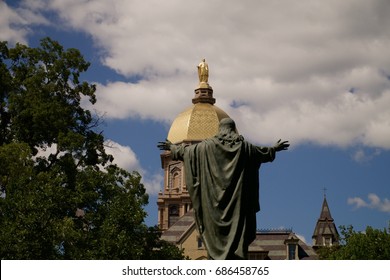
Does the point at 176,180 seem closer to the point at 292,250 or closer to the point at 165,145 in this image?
the point at 292,250

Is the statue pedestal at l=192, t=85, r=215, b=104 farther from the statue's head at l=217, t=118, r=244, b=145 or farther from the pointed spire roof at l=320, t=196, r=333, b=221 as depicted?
the statue's head at l=217, t=118, r=244, b=145

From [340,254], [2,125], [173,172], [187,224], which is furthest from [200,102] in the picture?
[2,125]

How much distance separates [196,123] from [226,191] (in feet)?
305

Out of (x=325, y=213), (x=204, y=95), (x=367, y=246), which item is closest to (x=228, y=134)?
(x=367, y=246)

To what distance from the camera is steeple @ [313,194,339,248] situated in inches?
3476

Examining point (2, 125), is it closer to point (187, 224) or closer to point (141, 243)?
point (141, 243)

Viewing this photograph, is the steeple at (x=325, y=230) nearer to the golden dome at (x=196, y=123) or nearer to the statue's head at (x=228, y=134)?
the golden dome at (x=196, y=123)

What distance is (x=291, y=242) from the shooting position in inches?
3083

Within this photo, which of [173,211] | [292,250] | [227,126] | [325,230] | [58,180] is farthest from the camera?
[173,211]

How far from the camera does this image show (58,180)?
102ft

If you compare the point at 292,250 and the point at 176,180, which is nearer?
the point at 292,250

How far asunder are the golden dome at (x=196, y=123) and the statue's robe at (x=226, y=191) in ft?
297

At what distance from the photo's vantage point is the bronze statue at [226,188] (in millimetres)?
11953

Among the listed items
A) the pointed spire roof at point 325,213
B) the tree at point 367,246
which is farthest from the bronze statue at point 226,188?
the pointed spire roof at point 325,213
